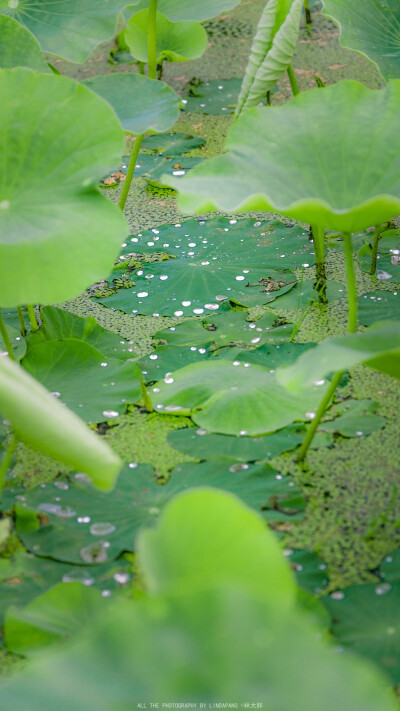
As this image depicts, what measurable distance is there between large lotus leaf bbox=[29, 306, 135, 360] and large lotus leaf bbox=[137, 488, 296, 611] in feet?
2.96

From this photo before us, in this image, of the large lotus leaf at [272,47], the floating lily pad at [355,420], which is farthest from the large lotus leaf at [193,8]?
the floating lily pad at [355,420]

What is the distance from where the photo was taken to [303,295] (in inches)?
70.7

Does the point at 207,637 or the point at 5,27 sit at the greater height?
the point at 5,27

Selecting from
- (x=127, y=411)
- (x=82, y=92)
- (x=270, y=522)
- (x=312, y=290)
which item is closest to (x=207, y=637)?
(x=270, y=522)

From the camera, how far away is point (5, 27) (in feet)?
5.35

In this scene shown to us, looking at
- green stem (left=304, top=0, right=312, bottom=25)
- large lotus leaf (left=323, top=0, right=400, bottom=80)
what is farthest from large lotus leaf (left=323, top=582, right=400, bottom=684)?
green stem (left=304, top=0, right=312, bottom=25)

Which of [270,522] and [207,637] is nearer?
[207,637]

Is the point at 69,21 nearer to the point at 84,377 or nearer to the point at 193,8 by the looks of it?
the point at 193,8

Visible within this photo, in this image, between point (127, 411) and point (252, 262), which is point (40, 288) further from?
point (252, 262)

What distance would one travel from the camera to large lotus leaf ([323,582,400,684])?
1.01 meters

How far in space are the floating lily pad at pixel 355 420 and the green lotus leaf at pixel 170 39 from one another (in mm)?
1195

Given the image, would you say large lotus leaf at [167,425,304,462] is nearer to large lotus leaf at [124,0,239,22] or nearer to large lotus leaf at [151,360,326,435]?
large lotus leaf at [151,360,326,435]

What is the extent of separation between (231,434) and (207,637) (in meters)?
0.74

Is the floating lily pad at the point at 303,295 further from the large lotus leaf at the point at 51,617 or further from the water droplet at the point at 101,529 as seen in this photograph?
the large lotus leaf at the point at 51,617
